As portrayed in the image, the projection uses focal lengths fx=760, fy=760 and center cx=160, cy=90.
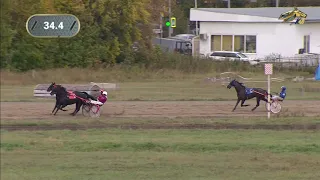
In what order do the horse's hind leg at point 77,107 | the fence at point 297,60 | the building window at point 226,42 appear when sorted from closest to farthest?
the horse's hind leg at point 77,107 → the fence at point 297,60 → the building window at point 226,42

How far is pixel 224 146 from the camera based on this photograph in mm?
16438

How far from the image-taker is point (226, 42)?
214 ft

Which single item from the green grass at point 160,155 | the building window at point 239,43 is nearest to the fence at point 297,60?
the building window at point 239,43

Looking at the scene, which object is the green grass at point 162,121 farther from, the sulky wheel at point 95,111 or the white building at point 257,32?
the white building at point 257,32

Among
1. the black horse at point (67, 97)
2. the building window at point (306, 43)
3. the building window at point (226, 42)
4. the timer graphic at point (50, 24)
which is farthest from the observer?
the building window at point (226, 42)

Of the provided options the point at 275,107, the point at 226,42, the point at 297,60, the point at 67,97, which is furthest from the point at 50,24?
the point at 226,42

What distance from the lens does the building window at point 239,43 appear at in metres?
63.7

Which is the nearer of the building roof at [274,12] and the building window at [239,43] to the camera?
the building roof at [274,12]

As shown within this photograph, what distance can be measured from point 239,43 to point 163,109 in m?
36.9

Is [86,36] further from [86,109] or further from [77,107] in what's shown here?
[86,109]

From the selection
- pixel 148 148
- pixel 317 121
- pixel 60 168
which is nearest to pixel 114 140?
pixel 148 148

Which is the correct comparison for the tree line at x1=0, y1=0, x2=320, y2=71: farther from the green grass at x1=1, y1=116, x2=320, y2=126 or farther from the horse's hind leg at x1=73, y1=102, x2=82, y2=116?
the green grass at x1=1, y1=116, x2=320, y2=126

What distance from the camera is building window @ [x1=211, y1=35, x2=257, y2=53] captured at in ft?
206

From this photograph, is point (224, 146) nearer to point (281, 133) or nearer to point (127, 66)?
point (281, 133)
